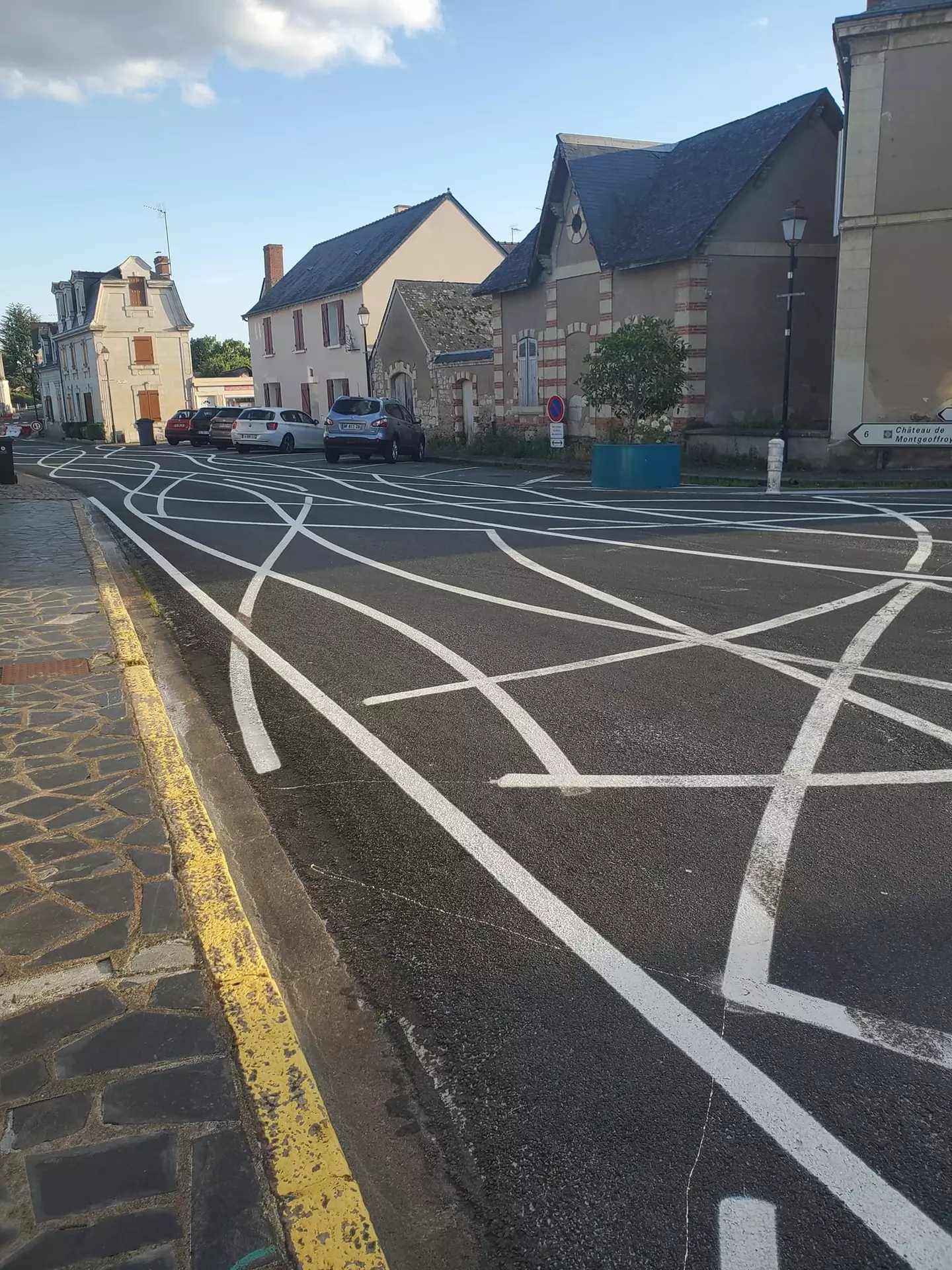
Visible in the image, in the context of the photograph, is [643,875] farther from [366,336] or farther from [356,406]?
[366,336]

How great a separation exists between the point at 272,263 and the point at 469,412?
92.4ft

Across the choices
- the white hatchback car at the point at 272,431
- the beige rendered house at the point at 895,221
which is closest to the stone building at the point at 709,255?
the beige rendered house at the point at 895,221

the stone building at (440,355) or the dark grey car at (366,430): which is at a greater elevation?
the stone building at (440,355)

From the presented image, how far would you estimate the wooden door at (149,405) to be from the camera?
5869 centimetres

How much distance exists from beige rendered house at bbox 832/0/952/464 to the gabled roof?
23909 mm

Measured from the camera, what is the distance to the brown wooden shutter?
58.8 metres

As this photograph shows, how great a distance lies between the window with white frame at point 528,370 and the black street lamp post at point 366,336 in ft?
20.7

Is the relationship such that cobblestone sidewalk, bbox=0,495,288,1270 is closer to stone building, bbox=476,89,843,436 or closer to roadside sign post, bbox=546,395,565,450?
roadside sign post, bbox=546,395,565,450

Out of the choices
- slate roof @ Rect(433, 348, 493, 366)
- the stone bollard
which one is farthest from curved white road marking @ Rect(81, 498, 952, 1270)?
slate roof @ Rect(433, 348, 493, 366)

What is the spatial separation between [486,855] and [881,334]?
1851cm

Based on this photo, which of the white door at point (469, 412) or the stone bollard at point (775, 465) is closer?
the stone bollard at point (775, 465)

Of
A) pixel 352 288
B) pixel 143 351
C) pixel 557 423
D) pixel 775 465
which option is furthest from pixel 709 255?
pixel 143 351

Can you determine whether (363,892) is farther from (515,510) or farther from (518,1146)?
(515,510)

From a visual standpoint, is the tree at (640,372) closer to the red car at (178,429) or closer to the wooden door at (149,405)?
the red car at (178,429)
